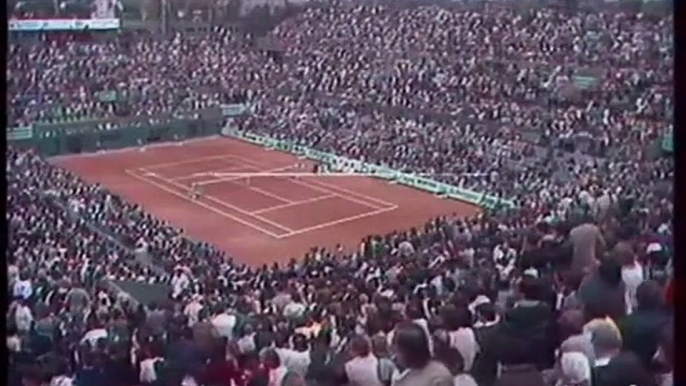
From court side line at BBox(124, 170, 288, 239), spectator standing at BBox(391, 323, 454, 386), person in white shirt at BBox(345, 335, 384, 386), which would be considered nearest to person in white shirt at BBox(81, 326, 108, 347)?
court side line at BBox(124, 170, 288, 239)

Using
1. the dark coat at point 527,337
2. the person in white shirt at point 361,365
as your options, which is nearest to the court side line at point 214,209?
the person in white shirt at point 361,365

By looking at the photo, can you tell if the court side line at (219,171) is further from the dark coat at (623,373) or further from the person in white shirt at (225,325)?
the dark coat at (623,373)

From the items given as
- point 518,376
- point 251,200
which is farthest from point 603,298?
point 251,200

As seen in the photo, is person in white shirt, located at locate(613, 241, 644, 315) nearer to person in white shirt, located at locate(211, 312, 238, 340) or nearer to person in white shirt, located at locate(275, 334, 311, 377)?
person in white shirt, located at locate(275, 334, 311, 377)

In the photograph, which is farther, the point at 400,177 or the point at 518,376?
the point at 400,177

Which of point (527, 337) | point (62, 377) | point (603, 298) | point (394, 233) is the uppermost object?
point (394, 233)

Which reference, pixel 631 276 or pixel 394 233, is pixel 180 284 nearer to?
pixel 394 233

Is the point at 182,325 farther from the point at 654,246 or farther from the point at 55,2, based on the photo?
the point at 654,246

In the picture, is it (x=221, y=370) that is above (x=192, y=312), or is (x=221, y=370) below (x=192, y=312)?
below
